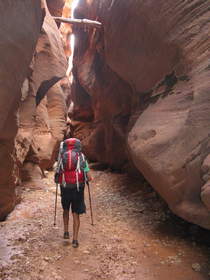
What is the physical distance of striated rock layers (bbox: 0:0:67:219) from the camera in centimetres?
328

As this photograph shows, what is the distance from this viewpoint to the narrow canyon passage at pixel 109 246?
155 inches

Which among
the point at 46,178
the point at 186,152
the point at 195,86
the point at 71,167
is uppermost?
the point at 195,86

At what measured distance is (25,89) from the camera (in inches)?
324

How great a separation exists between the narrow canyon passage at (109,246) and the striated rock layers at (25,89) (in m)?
1.22

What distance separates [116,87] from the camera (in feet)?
33.9

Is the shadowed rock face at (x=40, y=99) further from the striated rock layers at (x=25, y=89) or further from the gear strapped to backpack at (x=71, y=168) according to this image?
the gear strapped to backpack at (x=71, y=168)

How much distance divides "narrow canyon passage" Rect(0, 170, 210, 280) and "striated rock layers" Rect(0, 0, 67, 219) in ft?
4.01

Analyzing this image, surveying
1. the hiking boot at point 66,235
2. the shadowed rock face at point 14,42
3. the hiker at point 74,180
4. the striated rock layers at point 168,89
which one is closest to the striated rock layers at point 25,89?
the shadowed rock face at point 14,42

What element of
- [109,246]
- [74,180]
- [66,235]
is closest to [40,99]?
[74,180]

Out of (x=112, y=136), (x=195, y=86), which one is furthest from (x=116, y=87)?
(x=195, y=86)

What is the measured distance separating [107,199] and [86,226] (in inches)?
83.5

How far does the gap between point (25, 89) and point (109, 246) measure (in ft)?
17.8

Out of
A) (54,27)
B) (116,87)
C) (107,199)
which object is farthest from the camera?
(54,27)

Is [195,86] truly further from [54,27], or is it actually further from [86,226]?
[54,27]
